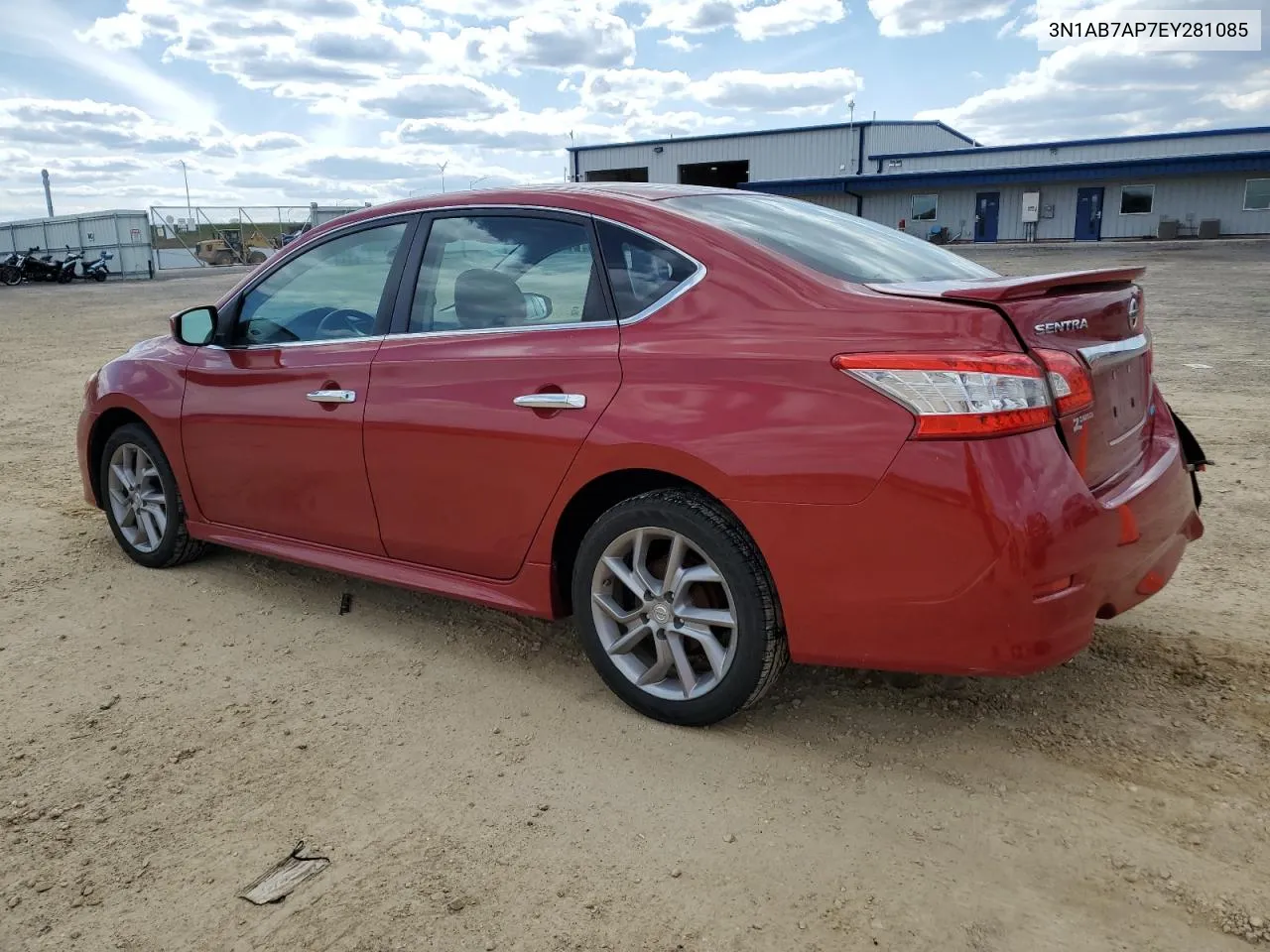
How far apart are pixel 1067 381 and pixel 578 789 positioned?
5.71 ft

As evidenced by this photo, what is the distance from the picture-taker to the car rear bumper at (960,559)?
2.55 m

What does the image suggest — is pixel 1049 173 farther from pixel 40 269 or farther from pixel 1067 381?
pixel 1067 381

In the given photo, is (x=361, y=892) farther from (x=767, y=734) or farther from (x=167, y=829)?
(x=767, y=734)

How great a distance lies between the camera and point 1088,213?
4175cm

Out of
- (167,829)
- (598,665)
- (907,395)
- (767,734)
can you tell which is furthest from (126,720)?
(907,395)

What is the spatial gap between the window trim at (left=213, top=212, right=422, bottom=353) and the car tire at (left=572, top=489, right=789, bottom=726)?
128 centimetres

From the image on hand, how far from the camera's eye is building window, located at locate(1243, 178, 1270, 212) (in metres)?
38.5

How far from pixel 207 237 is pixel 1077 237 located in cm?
3598

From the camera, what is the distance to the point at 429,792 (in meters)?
2.91

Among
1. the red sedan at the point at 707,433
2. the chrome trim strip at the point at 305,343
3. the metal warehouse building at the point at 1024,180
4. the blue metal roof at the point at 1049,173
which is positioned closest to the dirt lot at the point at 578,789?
the red sedan at the point at 707,433

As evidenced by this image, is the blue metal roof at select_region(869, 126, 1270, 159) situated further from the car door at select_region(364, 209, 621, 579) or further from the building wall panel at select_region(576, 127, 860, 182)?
the car door at select_region(364, 209, 621, 579)

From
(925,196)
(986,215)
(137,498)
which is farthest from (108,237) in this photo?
(137,498)

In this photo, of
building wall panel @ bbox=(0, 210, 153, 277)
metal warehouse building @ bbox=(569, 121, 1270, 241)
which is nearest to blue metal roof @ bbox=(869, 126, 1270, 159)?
metal warehouse building @ bbox=(569, 121, 1270, 241)

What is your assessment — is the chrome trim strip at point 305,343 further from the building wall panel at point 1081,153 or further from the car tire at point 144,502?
the building wall panel at point 1081,153
